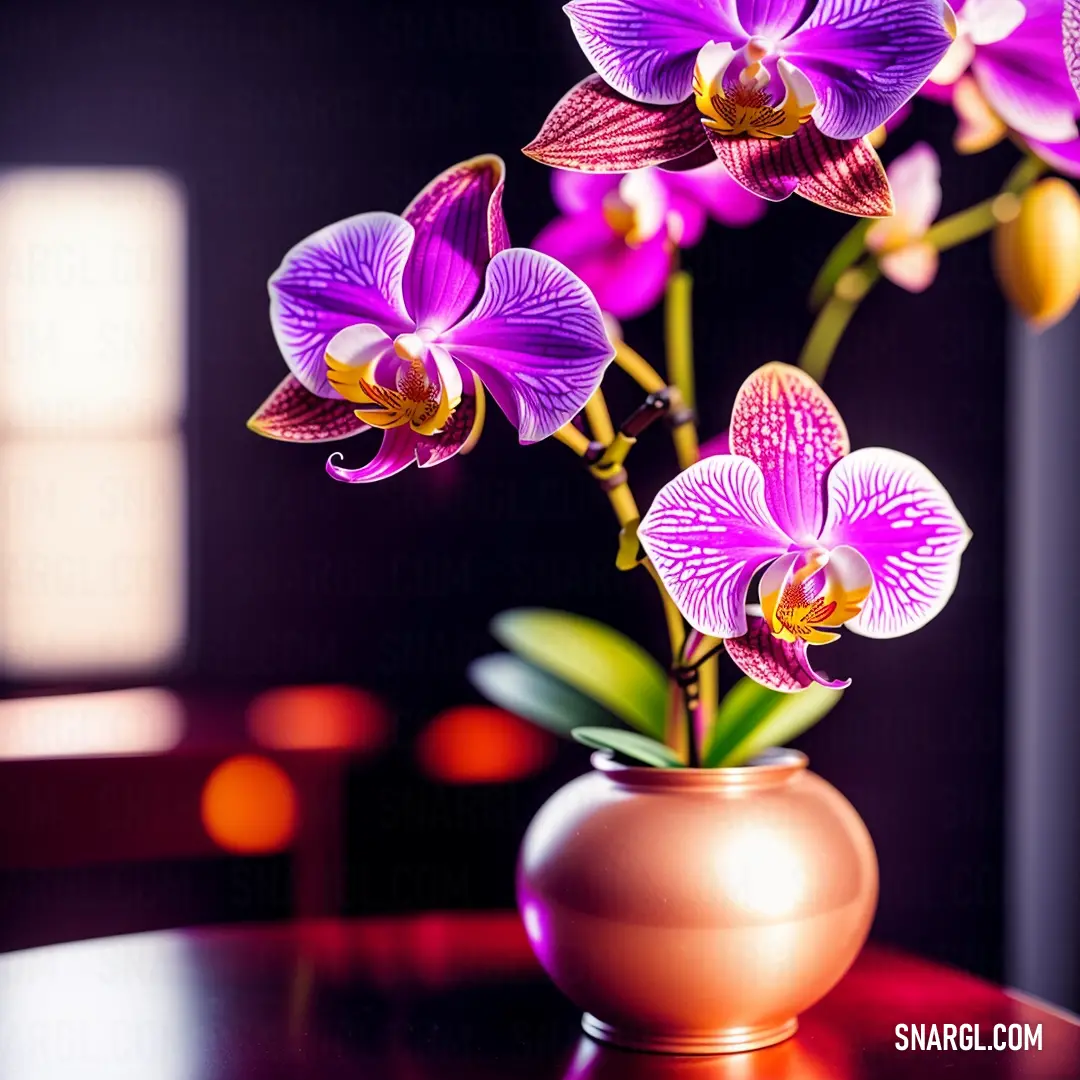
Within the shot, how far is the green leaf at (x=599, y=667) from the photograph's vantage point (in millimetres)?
694

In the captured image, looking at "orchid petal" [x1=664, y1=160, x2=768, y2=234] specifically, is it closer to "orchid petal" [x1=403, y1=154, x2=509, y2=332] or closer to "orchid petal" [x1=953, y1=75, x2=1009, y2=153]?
"orchid petal" [x1=953, y1=75, x2=1009, y2=153]

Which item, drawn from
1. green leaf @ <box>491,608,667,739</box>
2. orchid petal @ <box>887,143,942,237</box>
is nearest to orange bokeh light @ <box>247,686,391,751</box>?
green leaf @ <box>491,608,667,739</box>

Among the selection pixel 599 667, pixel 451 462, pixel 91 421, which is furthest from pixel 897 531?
pixel 91 421

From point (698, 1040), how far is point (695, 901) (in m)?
0.08

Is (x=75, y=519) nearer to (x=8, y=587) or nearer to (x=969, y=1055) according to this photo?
(x=8, y=587)

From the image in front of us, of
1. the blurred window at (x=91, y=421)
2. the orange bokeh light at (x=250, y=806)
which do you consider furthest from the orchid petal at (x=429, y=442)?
the blurred window at (x=91, y=421)

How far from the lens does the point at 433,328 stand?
1.74 feet

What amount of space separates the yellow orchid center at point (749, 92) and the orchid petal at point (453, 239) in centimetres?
9

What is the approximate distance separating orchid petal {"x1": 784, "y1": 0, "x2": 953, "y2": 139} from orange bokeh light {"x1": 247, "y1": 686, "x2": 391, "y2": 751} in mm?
1337

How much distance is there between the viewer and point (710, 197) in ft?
2.46

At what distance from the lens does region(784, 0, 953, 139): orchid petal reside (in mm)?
482

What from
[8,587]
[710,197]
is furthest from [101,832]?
[710,197]

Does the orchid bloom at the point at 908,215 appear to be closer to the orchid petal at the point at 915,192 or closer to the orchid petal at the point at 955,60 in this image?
the orchid petal at the point at 915,192

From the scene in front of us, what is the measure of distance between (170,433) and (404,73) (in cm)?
65
